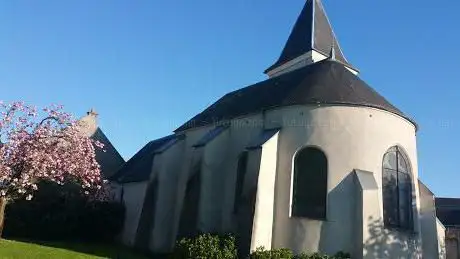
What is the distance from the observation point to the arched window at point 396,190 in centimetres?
1812

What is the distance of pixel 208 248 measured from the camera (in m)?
16.8

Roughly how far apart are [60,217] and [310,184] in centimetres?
1529

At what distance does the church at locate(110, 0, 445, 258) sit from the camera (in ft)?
56.1

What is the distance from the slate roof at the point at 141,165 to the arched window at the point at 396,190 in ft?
40.4

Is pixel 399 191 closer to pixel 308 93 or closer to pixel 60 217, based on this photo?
pixel 308 93

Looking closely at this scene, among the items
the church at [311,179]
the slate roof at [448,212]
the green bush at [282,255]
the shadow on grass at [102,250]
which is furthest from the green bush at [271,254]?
the slate roof at [448,212]

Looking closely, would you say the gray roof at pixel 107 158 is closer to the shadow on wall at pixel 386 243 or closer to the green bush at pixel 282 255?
the green bush at pixel 282 255

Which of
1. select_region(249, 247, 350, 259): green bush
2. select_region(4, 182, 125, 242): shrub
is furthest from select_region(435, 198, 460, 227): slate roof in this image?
select_region(4, 182, 125, 242): shrub

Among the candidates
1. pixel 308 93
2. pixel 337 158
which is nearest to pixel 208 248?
pixel 337 158

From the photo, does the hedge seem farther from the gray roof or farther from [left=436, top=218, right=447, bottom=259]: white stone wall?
the gray roof

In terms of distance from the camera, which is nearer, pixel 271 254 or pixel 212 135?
pixel 271 254

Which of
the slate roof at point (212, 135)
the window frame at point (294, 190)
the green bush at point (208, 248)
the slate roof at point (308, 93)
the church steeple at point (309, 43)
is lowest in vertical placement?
the green bush at point (208, 248)

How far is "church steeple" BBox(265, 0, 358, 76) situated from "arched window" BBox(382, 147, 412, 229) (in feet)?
42.1

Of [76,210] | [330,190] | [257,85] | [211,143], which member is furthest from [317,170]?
[76,210]
